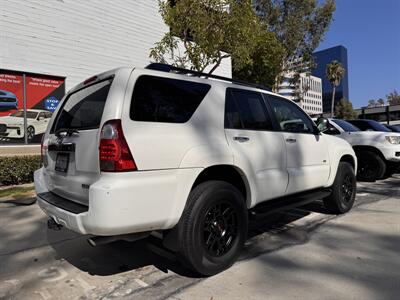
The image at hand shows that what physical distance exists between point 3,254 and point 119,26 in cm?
955

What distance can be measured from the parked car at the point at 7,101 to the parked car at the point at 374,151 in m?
8.58

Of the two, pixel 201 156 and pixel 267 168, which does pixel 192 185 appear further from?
pixel 267 168

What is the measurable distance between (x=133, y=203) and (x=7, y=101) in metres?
8.71

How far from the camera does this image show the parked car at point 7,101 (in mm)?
9914

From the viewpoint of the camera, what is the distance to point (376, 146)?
29.6ft

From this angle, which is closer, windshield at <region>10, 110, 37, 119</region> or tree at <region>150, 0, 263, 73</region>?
tree at <region>150, 0, 263, 73</region>

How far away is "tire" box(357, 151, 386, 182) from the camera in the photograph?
9.08 m

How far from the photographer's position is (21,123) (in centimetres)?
1035

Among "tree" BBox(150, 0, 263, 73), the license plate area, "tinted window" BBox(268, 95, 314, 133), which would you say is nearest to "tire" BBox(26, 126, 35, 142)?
"tree" BBox(150, 0, 263, 73)

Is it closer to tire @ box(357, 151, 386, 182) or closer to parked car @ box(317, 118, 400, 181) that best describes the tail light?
parked car @ box(317, 118, 400, 181)

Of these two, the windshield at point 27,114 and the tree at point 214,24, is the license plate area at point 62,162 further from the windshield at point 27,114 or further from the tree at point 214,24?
the windshield at point 27,114

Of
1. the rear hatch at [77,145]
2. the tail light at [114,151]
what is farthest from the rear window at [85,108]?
the tail light at [114,151]

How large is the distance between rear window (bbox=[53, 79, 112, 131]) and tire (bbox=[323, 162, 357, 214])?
3894mm

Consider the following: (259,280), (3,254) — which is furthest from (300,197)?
(3,254)
